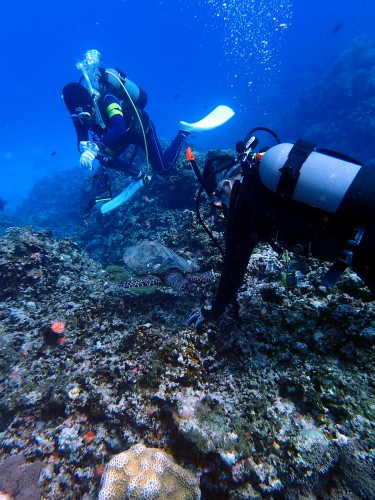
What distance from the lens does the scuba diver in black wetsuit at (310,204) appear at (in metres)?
1.89

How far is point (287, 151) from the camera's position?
212 cm

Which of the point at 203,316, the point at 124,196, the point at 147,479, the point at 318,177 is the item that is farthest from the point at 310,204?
the point at 124,196

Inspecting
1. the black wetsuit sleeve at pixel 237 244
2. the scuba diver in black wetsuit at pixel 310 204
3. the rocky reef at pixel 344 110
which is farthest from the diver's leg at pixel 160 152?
the rocky reef at pixel 344 110

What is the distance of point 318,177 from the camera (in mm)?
1992

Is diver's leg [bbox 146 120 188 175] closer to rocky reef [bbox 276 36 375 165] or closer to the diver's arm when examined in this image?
the diver's arm

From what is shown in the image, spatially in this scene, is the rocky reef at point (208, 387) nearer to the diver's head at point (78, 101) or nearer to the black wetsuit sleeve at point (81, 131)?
the black wetsuit sleeve at point (81, 131)

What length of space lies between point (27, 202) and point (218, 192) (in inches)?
1073

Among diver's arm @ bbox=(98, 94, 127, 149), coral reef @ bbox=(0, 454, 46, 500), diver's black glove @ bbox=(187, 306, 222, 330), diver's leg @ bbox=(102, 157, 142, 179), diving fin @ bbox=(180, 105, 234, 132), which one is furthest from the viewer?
diving fin @ bbox=(180, 105, 234, 132)

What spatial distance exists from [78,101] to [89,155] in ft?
4.44

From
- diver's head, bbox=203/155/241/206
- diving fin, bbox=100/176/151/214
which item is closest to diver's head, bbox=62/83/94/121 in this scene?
diving fin, bbox=100/176/151/214

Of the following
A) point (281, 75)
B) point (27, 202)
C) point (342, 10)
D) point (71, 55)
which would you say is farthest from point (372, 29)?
point (71, 55)

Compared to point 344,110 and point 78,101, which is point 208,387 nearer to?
point 78,101

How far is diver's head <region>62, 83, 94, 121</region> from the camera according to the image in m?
6.26

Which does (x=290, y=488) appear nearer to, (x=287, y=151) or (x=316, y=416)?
(x=316, y=416)
